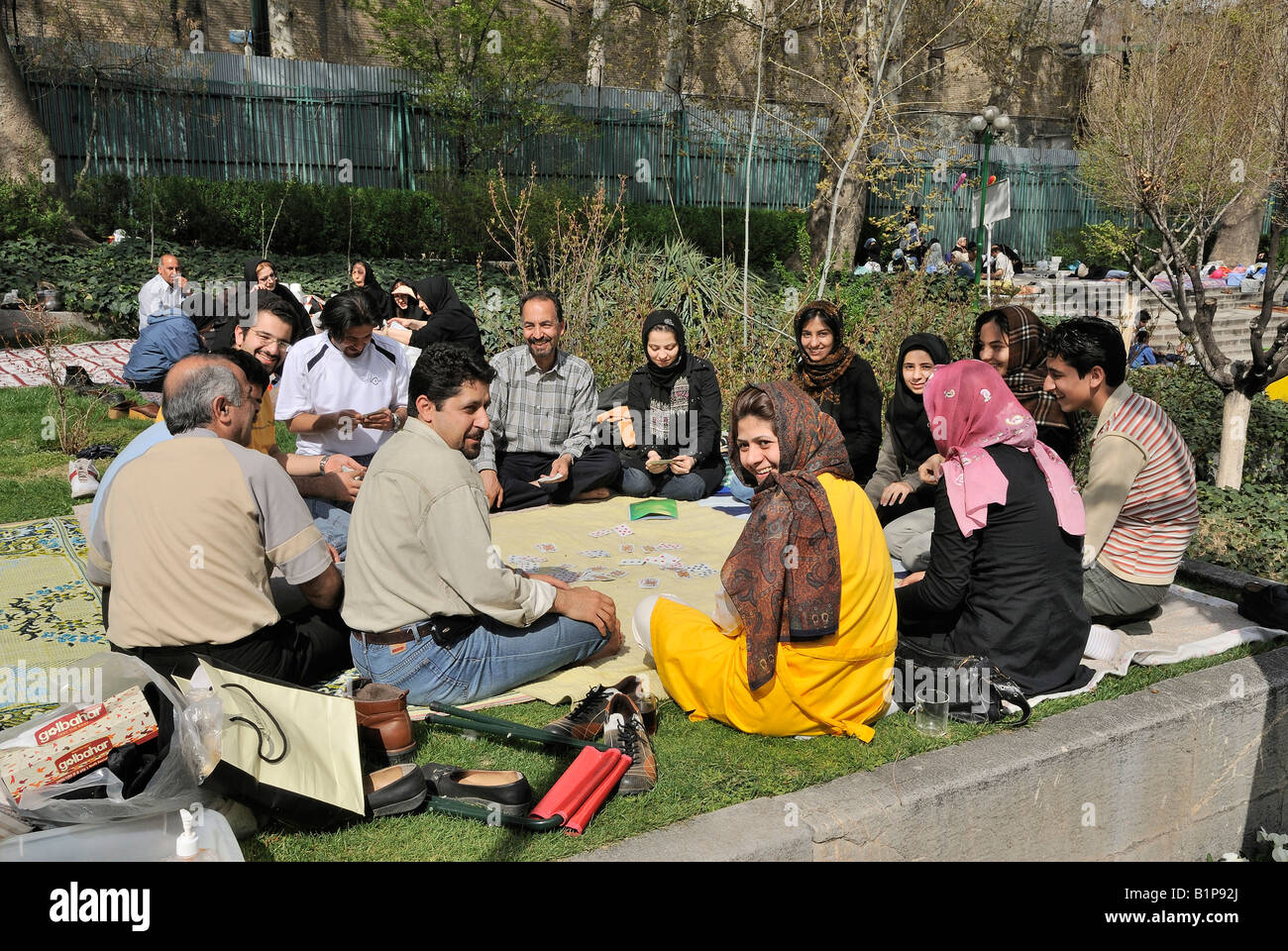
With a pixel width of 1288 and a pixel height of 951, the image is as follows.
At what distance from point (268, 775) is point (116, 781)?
39cm

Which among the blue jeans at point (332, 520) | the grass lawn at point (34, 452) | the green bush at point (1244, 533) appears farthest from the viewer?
the grass lawn at point (34, 452)

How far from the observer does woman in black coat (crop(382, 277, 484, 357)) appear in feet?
27.9

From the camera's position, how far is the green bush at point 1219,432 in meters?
7.77

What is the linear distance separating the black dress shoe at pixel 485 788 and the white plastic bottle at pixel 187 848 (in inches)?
30.3

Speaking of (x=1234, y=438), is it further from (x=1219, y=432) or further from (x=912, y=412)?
(x=912, y=412)

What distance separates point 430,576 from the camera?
3.73 metres

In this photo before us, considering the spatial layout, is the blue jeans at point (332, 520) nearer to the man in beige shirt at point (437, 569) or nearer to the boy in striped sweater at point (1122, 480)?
the man in beige shirt at point (437, 569)

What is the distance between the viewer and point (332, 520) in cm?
532

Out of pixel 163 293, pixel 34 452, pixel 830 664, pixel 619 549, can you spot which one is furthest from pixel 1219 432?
pixel 163 293

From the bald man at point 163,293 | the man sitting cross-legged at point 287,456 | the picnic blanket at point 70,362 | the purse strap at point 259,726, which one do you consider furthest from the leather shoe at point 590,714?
the bald man at point 163,293

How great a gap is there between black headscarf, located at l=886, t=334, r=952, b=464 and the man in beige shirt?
2.78 meters

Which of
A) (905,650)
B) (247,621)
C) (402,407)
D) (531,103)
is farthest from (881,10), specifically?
(247,621)
